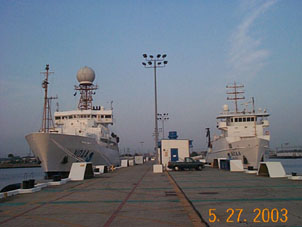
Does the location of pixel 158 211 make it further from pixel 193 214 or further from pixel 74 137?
pixel 74 137

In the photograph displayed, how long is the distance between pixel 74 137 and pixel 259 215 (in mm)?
24959

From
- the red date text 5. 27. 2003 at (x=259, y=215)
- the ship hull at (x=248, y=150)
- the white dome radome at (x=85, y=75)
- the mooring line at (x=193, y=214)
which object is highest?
the white dome radome at (x=85, y=75)

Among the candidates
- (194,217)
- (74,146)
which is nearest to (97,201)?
(194,217)

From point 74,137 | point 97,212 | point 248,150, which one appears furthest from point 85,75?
point 97,212

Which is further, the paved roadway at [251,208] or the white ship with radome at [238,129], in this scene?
the white ship with radome at [238,129]

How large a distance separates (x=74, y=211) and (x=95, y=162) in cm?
2873

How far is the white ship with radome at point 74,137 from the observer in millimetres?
28406

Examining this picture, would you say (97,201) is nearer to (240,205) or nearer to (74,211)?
(74,211)

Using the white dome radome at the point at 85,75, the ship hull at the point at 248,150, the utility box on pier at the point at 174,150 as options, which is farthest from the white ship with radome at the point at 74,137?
the ship hull at the point at 248,150

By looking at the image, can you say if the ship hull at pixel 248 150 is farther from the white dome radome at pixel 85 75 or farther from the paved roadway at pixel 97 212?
the white dome radome at pixel 85 75

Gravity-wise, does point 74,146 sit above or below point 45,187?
above

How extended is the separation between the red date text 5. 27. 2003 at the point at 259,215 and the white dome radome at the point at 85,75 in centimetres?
4223

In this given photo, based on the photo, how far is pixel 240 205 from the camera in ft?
29.5

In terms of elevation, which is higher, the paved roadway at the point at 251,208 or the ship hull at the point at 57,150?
the ship hull at the point at 57,150
